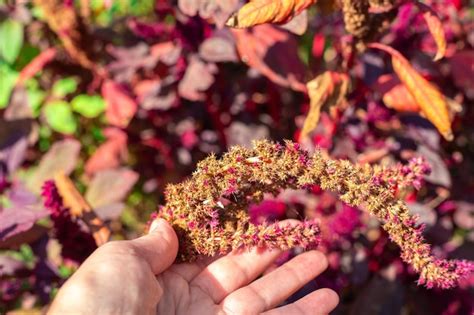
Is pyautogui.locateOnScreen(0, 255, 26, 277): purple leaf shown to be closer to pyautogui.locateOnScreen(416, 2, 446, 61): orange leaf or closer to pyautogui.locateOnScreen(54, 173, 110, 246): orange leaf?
pyautogui.locateOnScreen(54, 173, 110, 246): orange leaf

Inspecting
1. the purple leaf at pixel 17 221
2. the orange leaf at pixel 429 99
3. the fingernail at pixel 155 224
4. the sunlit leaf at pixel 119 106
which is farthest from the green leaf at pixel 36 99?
the orange leaf at pixel 429 99

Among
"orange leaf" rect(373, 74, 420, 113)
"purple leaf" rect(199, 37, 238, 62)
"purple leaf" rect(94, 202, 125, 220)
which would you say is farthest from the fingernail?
"orange leaf" rect(373, 74, 420, 113)

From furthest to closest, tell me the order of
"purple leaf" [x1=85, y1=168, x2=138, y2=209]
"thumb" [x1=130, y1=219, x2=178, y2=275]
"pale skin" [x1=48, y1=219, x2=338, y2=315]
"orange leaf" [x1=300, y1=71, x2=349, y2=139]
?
"purple leaf" [x1=85, y1=168, x2=138, y2=209], "orange leaf" [x1=300, y1=71, x2=349, y2=139], "thumb" [x1=130, y1=219, x2=178, y2=275], "pale skin" [x1=48, y1=219, x2=338, y2=315]

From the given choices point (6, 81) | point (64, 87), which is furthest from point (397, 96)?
point (6, 81)

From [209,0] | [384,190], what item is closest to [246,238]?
[384,190]

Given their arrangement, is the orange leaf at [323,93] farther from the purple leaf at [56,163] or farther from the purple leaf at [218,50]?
the purple leaf at [56,163]

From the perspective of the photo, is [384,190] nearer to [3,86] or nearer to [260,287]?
[260,287]

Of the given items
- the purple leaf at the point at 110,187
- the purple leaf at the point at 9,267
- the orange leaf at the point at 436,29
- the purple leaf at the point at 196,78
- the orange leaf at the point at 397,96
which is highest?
the orange leaf at the point at 436,29
